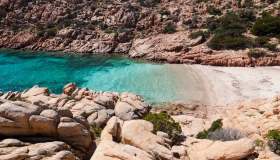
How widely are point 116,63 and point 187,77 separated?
44.1 feet

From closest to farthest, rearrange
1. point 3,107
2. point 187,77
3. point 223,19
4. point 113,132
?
point 3,107 → point 113,132 → point 187,77 → point 223,19

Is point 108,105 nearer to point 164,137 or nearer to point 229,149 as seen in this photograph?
point 164,137

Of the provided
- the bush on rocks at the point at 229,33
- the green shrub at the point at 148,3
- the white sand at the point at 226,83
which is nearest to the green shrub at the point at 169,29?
the bush on rocks at the point at 229,33

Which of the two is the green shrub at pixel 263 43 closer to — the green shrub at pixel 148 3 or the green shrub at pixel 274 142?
the green shrub at pixel 148 3

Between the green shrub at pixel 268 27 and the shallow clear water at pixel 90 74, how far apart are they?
1521 centimetres

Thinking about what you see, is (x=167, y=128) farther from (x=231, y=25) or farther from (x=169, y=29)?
(x=169, y=29)

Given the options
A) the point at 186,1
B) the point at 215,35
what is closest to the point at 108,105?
the point at 215,35

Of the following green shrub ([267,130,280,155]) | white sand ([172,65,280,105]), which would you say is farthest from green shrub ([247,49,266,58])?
green shrub ([267,130,280,155])

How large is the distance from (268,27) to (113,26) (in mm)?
27033

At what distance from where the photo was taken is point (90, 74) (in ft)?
164

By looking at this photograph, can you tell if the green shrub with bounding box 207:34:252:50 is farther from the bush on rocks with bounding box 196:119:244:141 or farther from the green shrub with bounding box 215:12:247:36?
the bush on rocks with bounding box 196:119:244:141

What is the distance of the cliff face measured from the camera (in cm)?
5847

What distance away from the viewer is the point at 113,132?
1827cm

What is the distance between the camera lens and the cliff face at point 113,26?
192 ft
